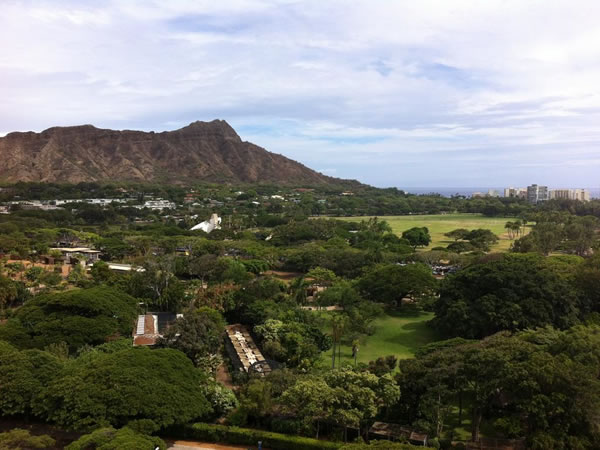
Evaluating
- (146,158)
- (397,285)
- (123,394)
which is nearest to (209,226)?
(397,285)

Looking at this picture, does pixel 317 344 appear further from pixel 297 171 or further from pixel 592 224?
pixel 297 171

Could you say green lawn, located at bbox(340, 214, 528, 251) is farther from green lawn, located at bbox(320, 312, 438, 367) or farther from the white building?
the white building

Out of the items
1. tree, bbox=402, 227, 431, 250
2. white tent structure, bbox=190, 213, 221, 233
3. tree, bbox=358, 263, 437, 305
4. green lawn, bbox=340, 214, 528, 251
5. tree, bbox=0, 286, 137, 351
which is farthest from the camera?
white tent structure, bbox=190, 213, 221, 233

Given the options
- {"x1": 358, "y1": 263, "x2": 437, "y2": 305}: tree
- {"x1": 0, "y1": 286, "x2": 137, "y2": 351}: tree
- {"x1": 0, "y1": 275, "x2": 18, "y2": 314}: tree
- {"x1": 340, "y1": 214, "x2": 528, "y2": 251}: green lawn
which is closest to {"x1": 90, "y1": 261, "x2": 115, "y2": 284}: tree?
{"x1": 0, "y1": 275, "x2": 18, "y2": 314}: tree

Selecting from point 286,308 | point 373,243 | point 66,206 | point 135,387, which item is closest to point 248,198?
point 66,206

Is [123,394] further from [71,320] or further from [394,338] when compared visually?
[394,338]
